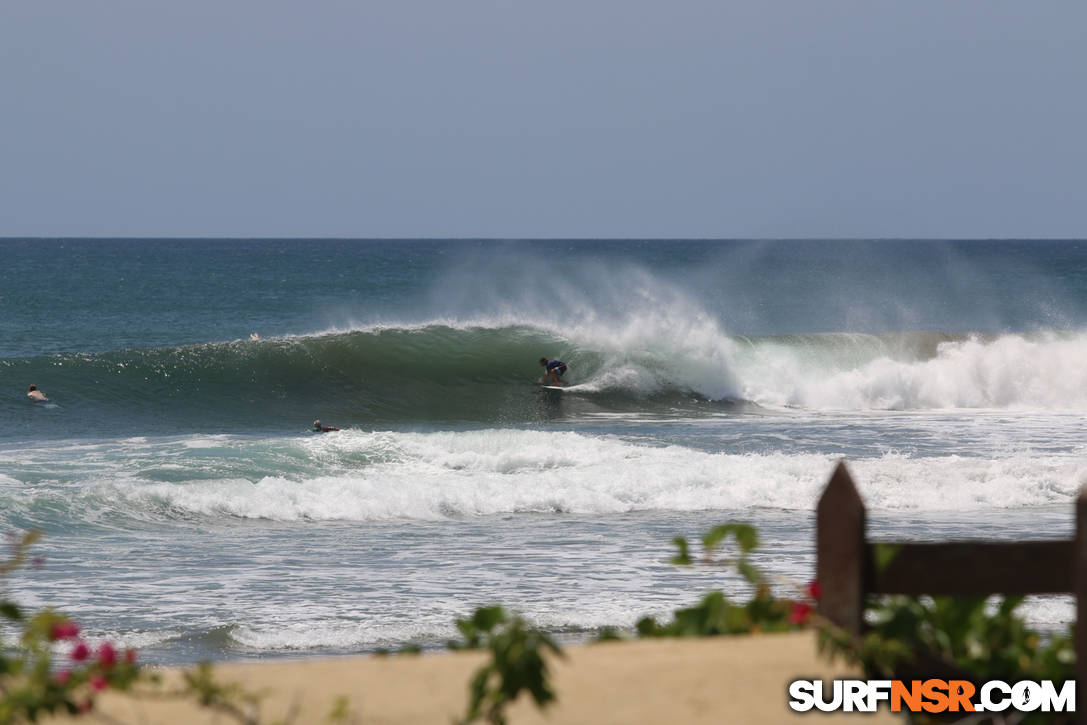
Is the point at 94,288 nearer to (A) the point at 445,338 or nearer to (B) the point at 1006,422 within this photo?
(A) the point at 445,338

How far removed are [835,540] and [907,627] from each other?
0.31 metres

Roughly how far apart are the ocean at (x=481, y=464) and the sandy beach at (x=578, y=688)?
4.29 metres

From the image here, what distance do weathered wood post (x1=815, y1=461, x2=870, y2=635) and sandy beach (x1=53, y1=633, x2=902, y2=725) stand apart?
6.0 inches

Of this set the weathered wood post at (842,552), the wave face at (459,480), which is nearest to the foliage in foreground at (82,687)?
the weathered wood post at (842,552)

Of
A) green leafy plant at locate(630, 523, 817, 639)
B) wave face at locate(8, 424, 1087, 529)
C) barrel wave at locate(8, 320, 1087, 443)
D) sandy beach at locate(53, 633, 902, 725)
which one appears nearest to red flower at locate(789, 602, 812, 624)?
sandy beach at locate(53, 633, 902, 725)

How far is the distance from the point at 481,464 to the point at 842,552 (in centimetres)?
1310

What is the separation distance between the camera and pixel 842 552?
3.35 metres

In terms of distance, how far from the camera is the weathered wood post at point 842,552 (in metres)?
3.28

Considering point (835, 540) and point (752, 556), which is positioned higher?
point (835, 540)

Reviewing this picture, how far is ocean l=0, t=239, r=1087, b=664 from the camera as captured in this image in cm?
948

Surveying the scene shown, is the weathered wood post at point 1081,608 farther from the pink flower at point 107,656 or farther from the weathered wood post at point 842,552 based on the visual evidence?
the pink flower at point 107,656

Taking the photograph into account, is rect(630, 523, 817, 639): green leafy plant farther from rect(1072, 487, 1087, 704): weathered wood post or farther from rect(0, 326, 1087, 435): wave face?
rect(0, 326, 1087, 435): wave face

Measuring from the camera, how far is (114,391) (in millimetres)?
25047

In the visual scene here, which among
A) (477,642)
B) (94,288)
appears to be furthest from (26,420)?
(94,288)
